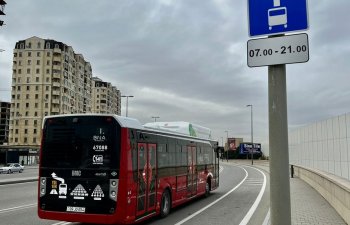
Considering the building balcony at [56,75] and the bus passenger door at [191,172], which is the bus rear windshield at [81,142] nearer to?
the bus passenger door at [191,172]

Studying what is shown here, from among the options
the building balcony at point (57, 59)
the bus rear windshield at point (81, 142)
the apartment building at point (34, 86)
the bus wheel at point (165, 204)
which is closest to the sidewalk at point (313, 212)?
the bus wheel at point (165, 204)

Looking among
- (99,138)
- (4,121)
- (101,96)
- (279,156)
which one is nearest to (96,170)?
(99,138)

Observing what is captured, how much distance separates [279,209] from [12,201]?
604 inches

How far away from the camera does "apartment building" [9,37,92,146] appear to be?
12150 cm

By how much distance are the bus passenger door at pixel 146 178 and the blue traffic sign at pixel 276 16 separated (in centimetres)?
734

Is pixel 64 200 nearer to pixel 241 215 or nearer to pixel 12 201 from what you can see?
pixel 241 215

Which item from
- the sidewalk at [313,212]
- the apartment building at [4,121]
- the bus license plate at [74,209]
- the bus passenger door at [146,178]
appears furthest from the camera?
the apartment building at [4,121]

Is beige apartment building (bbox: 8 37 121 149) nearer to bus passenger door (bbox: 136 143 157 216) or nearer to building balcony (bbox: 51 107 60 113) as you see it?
building balcony (bbox: 51 107 60 113)

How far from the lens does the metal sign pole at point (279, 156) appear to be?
3934 mm

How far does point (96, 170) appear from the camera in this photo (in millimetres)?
10422

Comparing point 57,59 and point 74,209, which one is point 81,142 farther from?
point 57,59

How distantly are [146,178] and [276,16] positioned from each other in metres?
8.07

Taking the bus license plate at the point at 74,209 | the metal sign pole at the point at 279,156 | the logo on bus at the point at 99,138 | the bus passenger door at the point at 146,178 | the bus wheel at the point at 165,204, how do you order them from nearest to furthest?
the metal sign pole at the point at 279,156 < the bus license plate at the point at 74,209 < the logo on bus at the point at 99,138 < the bus passenger door at the point at 146,178 < the bus wheel at the point at 165,204

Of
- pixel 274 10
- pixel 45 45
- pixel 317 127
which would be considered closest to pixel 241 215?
pixel 274 10
